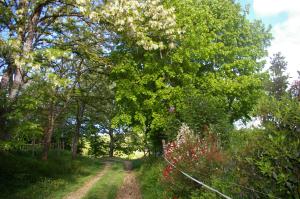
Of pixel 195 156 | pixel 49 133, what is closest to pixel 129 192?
pixel 195 156

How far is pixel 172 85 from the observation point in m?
24.0

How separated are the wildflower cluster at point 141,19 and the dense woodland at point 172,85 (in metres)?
0.06

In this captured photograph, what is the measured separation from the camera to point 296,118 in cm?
541

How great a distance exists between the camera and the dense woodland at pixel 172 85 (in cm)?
594

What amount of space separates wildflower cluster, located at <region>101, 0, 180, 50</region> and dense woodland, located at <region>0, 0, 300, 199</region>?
0.06 m

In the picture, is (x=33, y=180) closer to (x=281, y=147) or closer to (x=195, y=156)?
(x=195, y=156)

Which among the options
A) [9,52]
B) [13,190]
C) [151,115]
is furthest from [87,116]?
[9,52]

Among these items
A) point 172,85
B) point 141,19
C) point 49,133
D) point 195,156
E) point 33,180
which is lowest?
point 33,180

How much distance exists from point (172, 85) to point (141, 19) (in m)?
8.92

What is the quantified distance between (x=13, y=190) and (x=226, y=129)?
1066cm

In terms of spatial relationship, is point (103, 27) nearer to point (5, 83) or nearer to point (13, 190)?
point (5, 83)

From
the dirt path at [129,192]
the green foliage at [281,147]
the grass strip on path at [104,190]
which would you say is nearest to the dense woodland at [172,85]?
the green foliage at [281,147]

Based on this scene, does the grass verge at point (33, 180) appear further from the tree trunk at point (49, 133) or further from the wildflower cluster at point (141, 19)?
the wildflower cluster at point (141, 19)

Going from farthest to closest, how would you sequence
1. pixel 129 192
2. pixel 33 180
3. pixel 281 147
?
1. pixel 129 192
2. pixel 33 180
3. pixel 281 147
